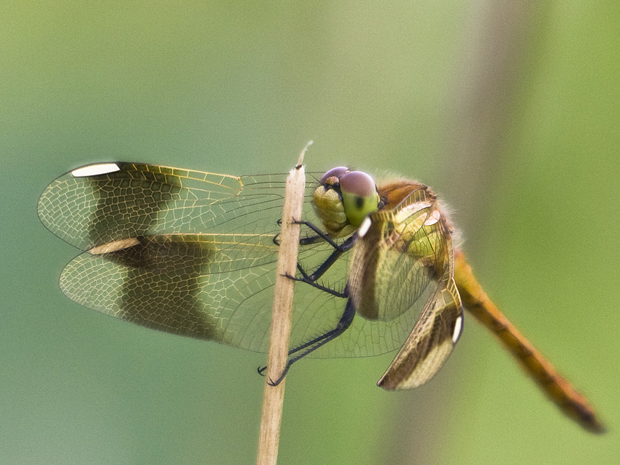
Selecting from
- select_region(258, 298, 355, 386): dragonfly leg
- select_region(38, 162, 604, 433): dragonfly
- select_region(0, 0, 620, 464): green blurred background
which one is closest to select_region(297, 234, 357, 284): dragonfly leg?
select_region(38, 162, 604, 433): dragonfly

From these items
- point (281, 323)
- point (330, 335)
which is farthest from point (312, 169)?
point (281, 323)

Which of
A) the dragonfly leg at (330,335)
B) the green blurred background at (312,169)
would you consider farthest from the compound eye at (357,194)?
the green blurred background at (312,169)

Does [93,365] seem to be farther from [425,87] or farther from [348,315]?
[425,87]

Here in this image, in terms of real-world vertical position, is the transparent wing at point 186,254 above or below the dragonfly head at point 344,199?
below

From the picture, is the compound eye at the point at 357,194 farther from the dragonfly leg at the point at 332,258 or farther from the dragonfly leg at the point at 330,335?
the dragonfly leg at the point at 330,335

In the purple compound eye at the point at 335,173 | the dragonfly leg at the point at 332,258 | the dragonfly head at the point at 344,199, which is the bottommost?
the dragonfly leg at the point at 332,258

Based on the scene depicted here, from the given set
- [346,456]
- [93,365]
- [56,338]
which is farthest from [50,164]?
[346,456]

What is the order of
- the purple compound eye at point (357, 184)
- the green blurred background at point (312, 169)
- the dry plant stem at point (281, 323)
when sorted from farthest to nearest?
the green blurred background at point (312, 169), the purple compound eye at point (357, 184), the dry plant stem at point (281, 323)

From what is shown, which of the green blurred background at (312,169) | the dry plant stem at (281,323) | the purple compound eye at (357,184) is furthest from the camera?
the green blurred background at (312,169)

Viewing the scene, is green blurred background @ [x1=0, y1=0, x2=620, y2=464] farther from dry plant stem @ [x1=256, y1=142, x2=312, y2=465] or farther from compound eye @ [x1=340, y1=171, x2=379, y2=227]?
dry plant stem @ [x1=256, y1=142, x2=312, y2=465]
